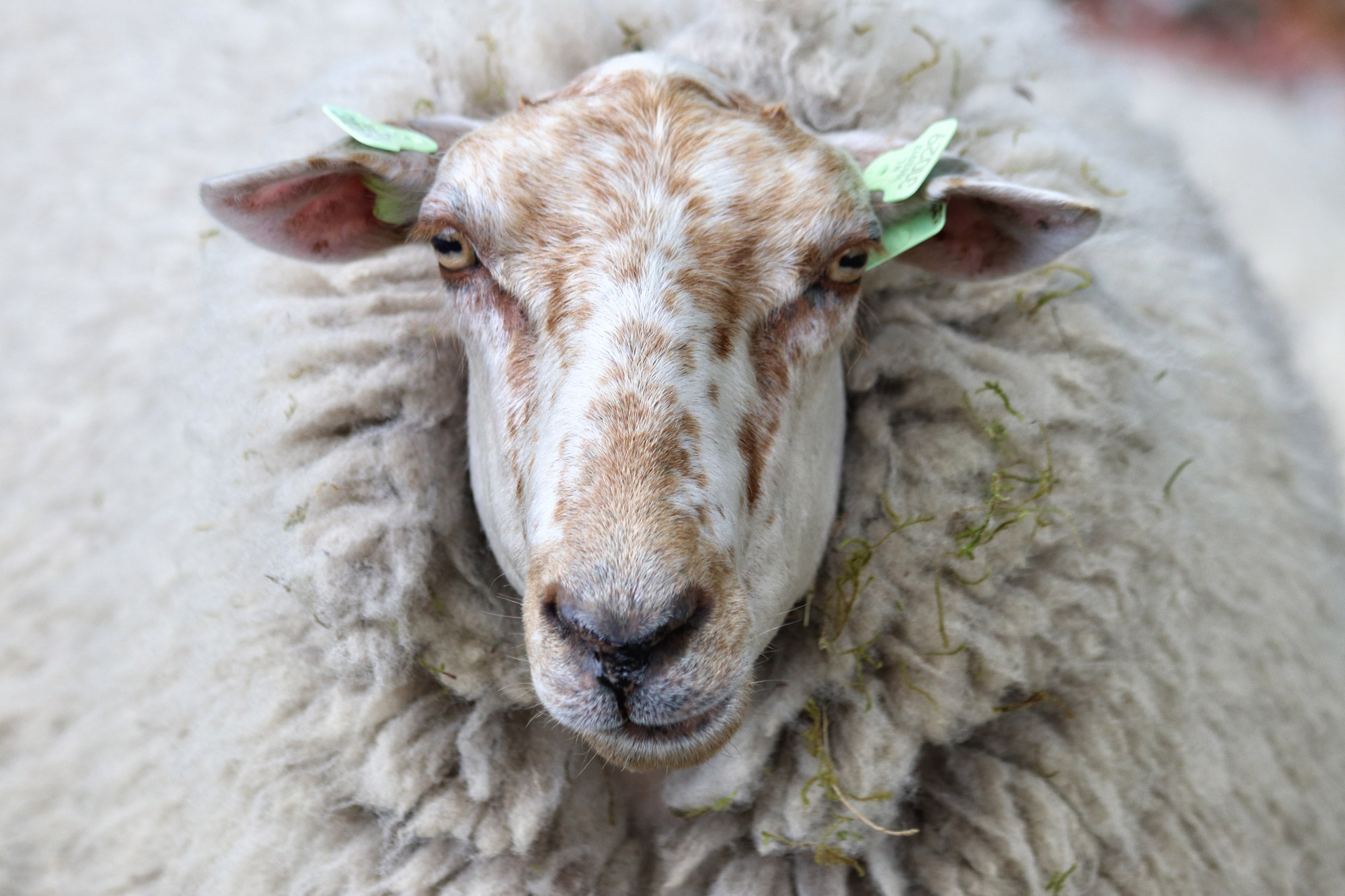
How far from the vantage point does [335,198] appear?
6.47ft

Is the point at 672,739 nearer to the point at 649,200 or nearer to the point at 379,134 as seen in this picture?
the point at 649,200

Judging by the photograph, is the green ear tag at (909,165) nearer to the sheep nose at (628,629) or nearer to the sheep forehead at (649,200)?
the sheep forehead at (649,200)

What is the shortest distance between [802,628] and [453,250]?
92 centimetres

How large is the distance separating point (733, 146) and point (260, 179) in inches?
32.9

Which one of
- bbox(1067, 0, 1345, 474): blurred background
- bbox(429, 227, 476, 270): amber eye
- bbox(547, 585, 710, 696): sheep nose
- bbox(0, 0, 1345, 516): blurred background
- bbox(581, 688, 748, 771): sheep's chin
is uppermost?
bbox(429, 227, 476, 270): amber eye

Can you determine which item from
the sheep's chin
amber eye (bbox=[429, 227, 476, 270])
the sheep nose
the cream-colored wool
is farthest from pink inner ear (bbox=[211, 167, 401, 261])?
the sheep's chin

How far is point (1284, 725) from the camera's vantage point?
6.82 feet

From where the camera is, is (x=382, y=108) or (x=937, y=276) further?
(x=382, y=108)

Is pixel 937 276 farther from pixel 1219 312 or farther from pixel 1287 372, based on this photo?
pixel 1287 372

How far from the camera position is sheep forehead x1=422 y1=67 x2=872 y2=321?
1539 mm

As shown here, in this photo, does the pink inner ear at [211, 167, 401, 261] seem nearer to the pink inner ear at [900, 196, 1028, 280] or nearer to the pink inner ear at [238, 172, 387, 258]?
the pink inner ear at [238, 172, 387, 258]

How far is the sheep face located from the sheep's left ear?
19 cm

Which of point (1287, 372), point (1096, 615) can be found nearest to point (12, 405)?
point (1096, 615)

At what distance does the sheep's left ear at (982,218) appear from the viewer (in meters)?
1.77
